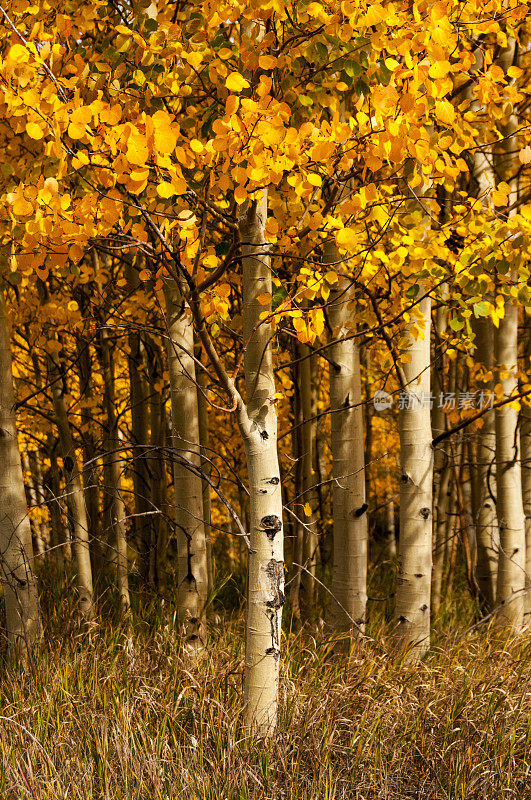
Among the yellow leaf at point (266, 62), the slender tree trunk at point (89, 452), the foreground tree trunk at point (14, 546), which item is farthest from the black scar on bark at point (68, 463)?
the yellow leaf at point (266, 62)

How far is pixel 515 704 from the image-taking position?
336 cm

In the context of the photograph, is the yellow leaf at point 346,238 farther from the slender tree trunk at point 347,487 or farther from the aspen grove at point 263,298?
the slender tree trunk at point 347,487

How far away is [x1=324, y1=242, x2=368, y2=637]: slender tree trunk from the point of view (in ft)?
13.0

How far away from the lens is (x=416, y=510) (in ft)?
13.1

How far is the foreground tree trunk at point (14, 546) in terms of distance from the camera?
3.89 meters

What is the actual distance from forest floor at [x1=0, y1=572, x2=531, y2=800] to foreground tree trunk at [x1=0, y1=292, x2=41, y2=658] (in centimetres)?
20

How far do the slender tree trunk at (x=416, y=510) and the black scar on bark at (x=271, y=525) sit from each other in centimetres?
145

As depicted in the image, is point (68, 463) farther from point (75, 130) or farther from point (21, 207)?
point (75, 130)

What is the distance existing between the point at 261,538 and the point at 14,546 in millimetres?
1859

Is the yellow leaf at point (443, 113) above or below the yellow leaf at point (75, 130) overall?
above

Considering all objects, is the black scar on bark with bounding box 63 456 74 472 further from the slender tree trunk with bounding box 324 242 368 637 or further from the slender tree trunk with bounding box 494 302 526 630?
the slender tree trunk with bounding box 494 302 526 630

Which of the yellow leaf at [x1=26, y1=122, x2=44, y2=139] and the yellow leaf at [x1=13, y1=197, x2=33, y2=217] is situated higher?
the yellow leaf at [x1=26, y1=122, x2=44, y2=139]

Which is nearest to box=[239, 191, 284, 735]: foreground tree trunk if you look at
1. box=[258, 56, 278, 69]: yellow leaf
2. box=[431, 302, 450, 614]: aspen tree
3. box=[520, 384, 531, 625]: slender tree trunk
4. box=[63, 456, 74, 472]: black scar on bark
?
box=[258, 56, 278, 69]: yellow leaf

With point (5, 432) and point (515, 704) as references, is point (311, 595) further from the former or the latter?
point (5, 432)
